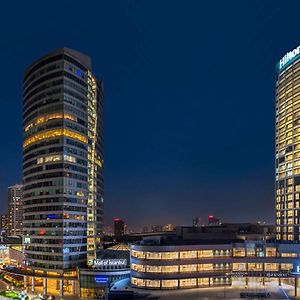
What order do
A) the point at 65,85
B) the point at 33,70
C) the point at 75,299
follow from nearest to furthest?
the point at 75,299, the point at 65,85, the point at 33,70

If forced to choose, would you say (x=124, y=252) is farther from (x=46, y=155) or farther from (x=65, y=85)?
(x=65, y=85)

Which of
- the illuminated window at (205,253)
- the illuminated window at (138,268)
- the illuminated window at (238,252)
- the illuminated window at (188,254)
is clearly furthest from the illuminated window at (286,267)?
the illuminated window at (138,268)

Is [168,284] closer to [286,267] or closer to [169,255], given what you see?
[169,255]

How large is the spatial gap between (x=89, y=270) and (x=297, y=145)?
93775 mm

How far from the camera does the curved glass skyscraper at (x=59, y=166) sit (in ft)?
591

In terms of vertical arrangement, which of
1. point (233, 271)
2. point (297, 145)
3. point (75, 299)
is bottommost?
point (75, 299)

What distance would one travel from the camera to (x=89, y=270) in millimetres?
168000

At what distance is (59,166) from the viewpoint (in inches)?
7101

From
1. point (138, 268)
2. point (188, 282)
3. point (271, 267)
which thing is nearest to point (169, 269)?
point (188, 282)

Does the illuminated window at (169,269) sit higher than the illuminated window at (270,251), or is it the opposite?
the illuminated window at (270,251)

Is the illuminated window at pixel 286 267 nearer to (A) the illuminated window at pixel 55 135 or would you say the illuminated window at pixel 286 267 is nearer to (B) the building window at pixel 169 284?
(B) the building window at pixel 169 284

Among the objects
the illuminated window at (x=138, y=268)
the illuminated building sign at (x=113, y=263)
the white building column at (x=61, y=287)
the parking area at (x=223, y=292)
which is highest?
the illuminated window at (x=138, y=268)

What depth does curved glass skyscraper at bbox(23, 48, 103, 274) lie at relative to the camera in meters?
180

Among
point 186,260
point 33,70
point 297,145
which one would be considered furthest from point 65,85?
point 297,145
